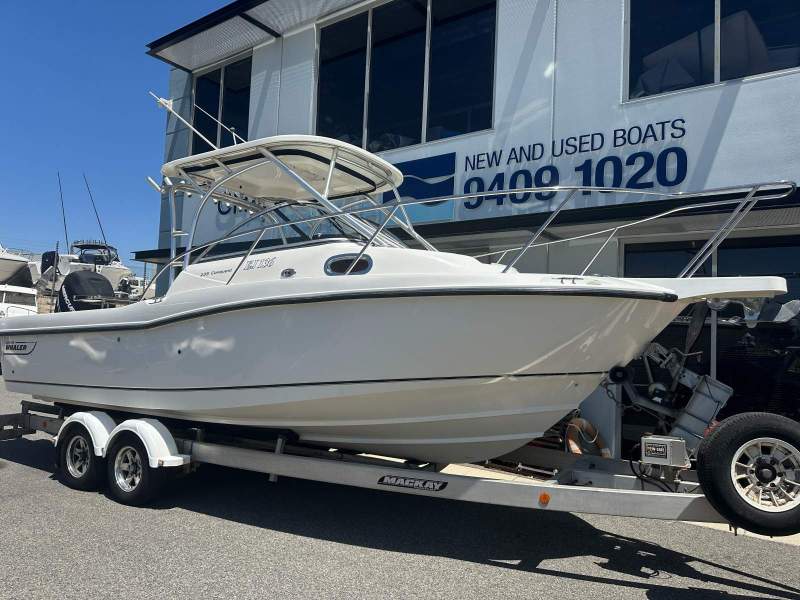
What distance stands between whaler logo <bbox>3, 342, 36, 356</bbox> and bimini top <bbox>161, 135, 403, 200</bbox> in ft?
7.35

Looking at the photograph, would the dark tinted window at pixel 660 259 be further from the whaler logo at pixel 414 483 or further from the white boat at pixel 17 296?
the white boat at pixel 17 296

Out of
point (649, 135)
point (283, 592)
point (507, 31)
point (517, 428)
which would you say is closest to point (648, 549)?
point (517, 428)

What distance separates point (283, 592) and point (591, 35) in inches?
263

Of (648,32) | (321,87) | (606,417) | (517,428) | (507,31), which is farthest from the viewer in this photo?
(321,87)

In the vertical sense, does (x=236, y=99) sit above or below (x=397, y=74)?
above

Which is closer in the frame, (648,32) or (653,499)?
(653,499)

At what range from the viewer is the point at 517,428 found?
3730 millimetres

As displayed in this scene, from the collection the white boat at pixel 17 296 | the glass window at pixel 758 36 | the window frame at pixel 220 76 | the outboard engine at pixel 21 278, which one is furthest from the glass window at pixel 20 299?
the glass window at pixel 758 36

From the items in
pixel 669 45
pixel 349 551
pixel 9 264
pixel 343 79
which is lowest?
pixel 349 551

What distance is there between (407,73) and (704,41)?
4.05m

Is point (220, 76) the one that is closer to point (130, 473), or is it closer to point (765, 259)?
point (130, 473)

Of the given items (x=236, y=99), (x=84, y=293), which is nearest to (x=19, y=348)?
(x=84, y=293)

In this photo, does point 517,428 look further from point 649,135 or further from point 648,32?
point 648,32

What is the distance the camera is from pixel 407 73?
897 cm
